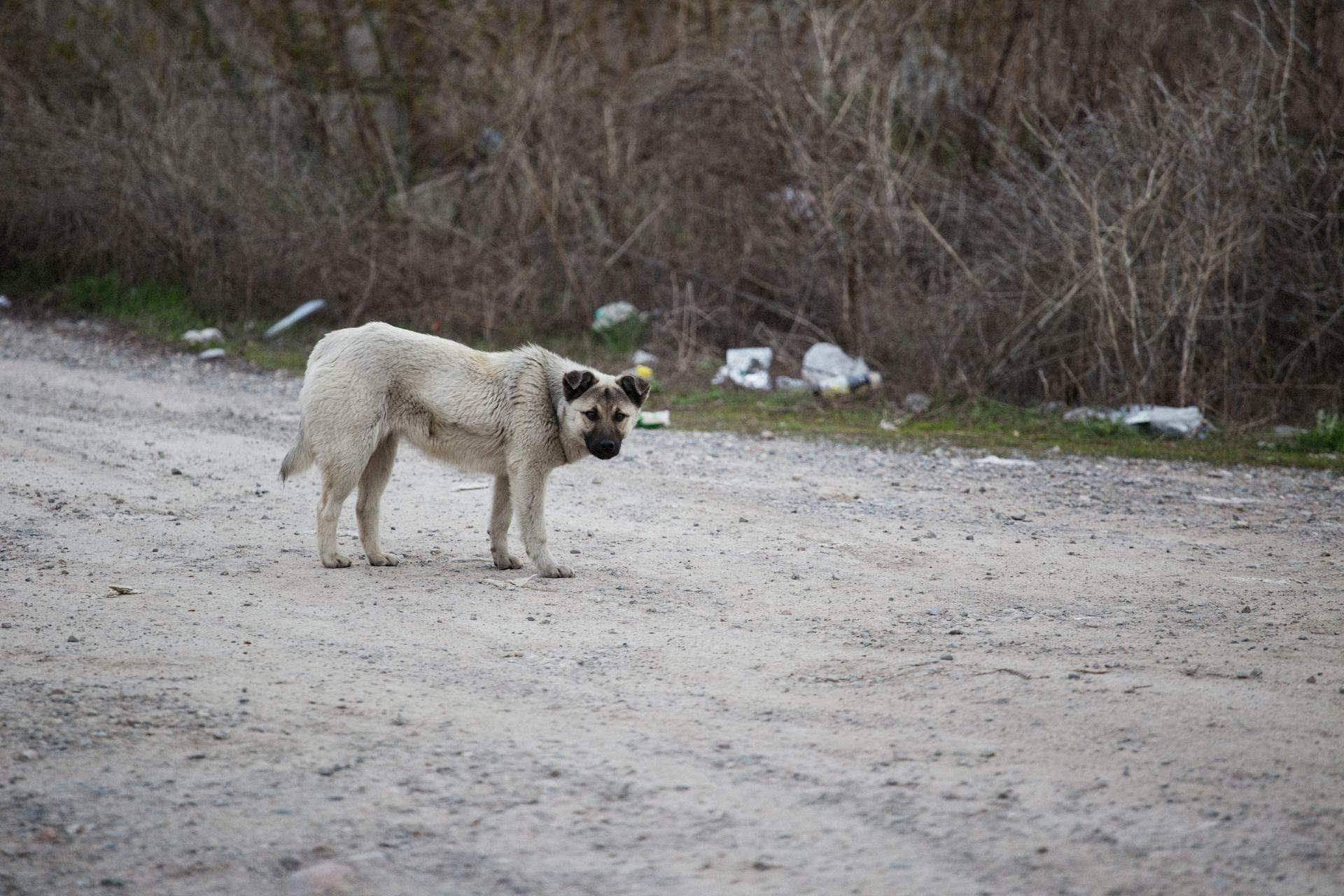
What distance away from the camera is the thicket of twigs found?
13125 mm

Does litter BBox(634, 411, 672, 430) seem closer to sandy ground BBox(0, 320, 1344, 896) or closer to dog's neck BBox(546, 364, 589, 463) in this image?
sandy ground BBox(0, 320, 1344, 896)

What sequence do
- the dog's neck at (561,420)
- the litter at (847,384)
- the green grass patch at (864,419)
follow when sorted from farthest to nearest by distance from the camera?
the litter at (847,384), the green grass patch at (864,419), the dog's neck at (561,420)

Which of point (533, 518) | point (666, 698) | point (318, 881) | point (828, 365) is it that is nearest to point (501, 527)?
Answer: point (533, 518)

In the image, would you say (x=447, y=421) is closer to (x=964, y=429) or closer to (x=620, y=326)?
(x=964, y=429)

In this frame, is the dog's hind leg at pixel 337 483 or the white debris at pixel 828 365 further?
the white debris at pixel 828 365

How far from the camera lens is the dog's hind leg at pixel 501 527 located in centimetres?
696

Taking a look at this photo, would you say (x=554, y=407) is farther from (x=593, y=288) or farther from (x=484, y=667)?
(x=593, y=288)

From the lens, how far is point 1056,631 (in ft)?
19.0

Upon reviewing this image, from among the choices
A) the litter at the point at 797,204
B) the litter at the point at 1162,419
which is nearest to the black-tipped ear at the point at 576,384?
the litter at the point at 1162,419

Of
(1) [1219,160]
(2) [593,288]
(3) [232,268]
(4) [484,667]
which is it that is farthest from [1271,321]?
(3) [232,268]

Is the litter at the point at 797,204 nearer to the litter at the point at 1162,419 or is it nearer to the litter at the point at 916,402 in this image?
the litter at the point at 916,402

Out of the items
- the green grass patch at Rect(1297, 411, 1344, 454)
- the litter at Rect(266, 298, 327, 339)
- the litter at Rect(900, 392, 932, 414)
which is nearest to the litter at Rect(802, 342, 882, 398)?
the litter at Rect(900, 392, 932, 414)

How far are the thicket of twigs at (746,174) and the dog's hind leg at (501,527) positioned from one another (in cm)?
760

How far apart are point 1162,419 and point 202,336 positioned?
36.5ft
